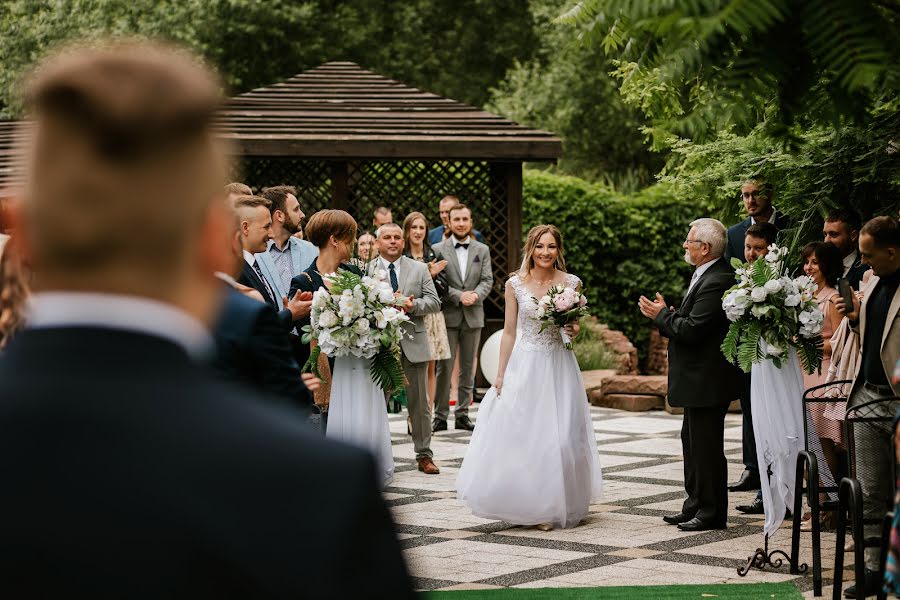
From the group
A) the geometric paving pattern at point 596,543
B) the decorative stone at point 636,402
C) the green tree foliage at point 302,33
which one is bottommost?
the geometric paving pattern at point 596,543

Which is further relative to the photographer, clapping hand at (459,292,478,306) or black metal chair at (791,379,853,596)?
clapping hand at (459,292,478,306)

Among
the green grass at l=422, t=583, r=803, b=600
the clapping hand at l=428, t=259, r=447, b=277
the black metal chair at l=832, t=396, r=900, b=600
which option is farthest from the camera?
the clapping hand at l=428, t=259, r=447, b=277

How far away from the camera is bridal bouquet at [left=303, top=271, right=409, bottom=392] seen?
974 centimetres

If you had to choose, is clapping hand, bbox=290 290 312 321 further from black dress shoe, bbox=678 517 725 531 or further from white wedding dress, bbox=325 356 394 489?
black dress shoe, bbox=678 517 725 531

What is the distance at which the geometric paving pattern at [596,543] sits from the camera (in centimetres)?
764

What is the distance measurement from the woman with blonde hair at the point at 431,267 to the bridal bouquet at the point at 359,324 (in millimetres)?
3897

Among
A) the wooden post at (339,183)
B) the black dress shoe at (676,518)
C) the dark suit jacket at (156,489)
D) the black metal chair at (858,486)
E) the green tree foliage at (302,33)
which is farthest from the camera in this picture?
the green tree foliage at (302,33)

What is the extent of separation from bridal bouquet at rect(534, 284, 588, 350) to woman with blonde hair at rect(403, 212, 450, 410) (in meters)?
4.15

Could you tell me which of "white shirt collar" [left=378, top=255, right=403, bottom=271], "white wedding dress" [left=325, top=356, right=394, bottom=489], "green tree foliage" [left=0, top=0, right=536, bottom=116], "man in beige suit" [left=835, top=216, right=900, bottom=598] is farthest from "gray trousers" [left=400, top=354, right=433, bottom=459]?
"green tree foliage" [left=0, top=0, right=536, bottom=116]

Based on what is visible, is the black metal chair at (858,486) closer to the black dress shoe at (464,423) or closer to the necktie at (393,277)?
the necktie at (393,277)

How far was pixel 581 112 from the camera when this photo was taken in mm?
31516

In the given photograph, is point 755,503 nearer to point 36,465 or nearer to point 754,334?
point 754,334

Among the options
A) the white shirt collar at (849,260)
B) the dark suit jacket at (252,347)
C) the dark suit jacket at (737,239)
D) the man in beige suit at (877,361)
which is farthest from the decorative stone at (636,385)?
the dark suit jacket at (252,347)

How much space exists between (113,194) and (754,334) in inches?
293
